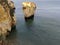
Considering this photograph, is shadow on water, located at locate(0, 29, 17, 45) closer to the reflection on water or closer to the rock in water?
the reflection on water

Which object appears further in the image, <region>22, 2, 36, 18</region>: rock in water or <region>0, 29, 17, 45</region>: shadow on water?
<region>22, 2, 36, 18</region>: rock in water

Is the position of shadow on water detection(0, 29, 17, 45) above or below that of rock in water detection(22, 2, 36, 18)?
below

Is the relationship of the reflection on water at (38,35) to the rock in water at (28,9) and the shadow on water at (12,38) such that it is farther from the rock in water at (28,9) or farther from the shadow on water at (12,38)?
the rock in water at (28,9)

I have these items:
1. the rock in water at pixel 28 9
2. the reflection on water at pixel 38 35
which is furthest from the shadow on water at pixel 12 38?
the rock in water at pixel 28 9

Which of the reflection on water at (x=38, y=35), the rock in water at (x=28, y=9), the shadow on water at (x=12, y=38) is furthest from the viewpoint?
the rock in water at (x=28, y=9)

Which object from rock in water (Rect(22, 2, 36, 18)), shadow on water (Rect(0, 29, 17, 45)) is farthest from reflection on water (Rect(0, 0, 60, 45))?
rock in water (Rect(22, 2, 36, 18))

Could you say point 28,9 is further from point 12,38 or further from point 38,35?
point 12,38

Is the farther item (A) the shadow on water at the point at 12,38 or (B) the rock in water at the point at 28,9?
(B) the rock in water at the point at 28,9

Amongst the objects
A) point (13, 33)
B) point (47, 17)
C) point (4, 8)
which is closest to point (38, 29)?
point (13, 33)

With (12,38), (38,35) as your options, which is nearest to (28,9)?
(38,35)

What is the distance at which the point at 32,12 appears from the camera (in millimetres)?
67688

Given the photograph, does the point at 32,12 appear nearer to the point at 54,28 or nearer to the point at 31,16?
the point at 31,16

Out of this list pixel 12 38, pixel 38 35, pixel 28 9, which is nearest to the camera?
pixel 12 38

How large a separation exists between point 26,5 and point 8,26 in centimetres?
2312
